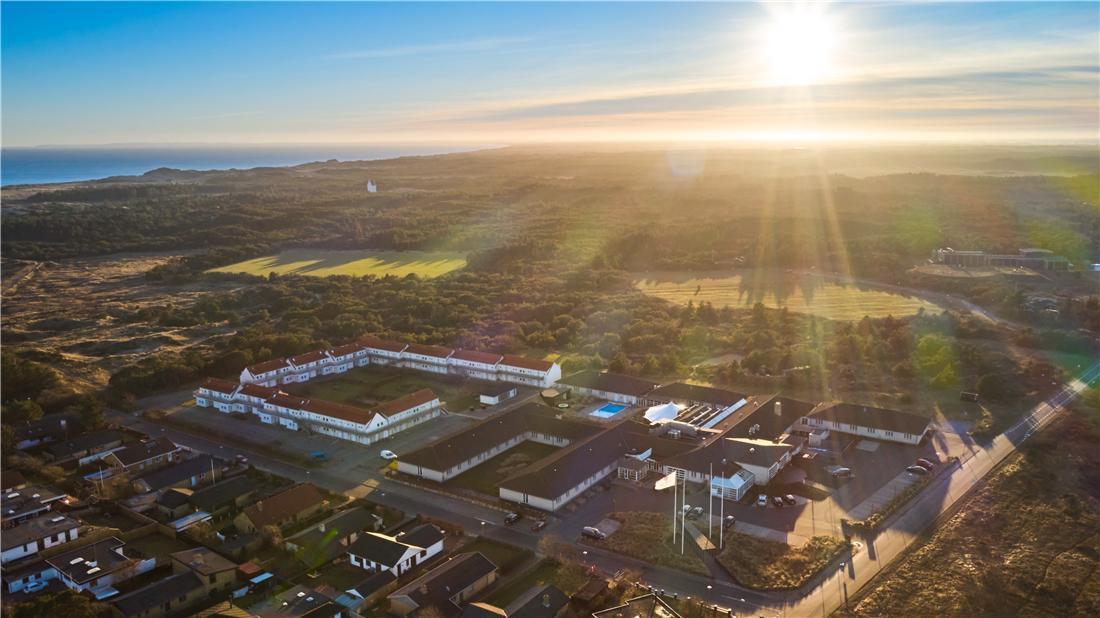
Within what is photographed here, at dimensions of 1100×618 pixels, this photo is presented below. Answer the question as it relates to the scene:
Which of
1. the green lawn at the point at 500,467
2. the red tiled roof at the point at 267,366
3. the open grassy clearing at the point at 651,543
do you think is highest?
the red tiled roof at the point at 267,366

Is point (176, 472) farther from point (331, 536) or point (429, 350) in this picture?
point (429, 350)

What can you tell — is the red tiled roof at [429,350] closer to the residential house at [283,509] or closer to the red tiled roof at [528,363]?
the red tiled roof at [528,363]

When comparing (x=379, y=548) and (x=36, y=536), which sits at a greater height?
(x=36, y=536)

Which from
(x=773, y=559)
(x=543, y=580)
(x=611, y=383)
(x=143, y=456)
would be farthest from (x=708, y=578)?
(x=143, y=456)

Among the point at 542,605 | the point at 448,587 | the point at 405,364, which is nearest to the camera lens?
the point at 542,605

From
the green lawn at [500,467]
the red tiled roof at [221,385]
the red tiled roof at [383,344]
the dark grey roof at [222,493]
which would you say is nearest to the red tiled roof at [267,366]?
the red tiled roof at [221,385]

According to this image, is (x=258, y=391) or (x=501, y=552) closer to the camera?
(x=501, y=552)
